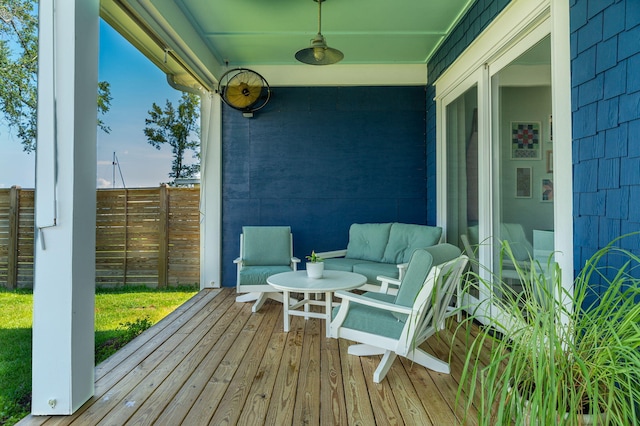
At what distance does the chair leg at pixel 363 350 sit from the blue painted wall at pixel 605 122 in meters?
1.40

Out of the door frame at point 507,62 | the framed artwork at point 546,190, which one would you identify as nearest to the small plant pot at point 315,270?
the door frame at point 507,62

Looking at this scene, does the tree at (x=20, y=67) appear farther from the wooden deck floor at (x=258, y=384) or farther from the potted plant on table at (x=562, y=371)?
the potted plant on table at (x=562, y=371)

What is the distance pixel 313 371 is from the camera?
245 cm

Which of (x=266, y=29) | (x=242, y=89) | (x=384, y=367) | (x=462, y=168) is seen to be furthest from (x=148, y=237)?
(x=462, y=168)

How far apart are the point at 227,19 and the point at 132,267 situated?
2.99 metres

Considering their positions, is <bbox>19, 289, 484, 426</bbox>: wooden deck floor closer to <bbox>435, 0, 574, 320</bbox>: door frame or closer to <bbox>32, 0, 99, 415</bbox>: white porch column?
<bbox>32, 0, 99, 415</bbox>: white porch column

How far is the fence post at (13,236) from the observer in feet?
6.67

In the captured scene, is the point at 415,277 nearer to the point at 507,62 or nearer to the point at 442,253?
the point at 442,253

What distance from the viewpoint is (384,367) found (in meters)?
2.32

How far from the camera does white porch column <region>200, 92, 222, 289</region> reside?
499 cm

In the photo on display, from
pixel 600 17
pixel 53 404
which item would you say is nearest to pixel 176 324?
pixel 53 404

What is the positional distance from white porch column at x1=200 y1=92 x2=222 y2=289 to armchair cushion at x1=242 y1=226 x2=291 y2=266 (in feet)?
2.20

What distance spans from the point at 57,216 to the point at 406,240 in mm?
3426

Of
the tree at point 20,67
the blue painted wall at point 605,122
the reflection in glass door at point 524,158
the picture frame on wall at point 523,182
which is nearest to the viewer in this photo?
the blue painted wall at point 605,122
